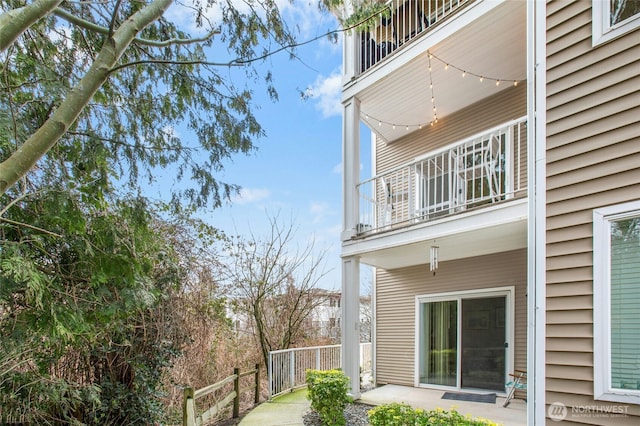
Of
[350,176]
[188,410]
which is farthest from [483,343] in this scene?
[188,410]

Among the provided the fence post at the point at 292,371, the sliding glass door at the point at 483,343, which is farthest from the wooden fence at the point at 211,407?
the sliding glass door at the point at 483,343

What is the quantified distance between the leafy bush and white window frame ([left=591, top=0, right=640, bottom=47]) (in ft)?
11.5

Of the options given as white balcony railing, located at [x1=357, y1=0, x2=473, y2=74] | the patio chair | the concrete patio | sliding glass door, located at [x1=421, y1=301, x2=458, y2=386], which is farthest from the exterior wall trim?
sliding glass door, located at [x1=421, y1=301, x2=458, y2=386]

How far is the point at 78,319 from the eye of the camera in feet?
13.5

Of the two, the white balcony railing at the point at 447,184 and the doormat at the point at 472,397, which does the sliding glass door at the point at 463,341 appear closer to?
the doormat at the point at 472,397

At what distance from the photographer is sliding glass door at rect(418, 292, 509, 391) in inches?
267

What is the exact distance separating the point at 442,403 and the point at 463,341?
1372 mm

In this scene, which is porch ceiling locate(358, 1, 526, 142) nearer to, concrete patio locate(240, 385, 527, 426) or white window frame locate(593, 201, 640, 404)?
white window frame locate(593, 201, 640, 404)

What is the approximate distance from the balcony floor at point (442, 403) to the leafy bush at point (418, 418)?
0.78 meters

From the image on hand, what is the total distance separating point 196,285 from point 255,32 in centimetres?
409

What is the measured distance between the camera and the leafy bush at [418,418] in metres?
3.75

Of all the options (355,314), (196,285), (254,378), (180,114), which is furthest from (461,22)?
(254,378)

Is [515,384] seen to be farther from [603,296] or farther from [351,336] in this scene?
[603,296]

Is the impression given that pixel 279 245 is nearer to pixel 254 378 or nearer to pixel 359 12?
pixel 254 378
